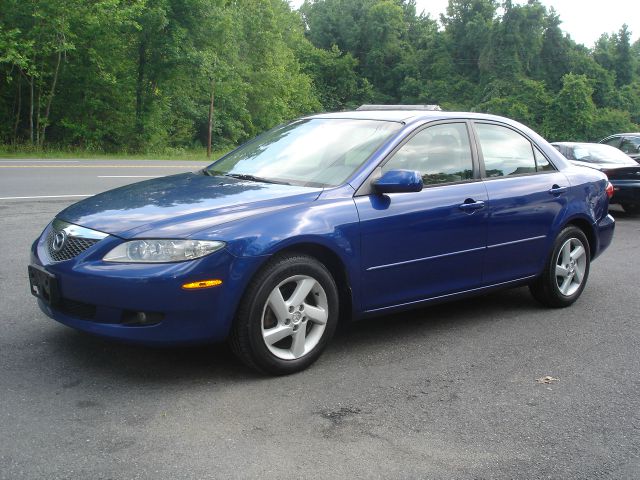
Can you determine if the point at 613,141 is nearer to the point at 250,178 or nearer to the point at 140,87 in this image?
the point at 250,178

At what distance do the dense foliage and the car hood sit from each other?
17134mm

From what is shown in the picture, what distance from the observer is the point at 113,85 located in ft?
109

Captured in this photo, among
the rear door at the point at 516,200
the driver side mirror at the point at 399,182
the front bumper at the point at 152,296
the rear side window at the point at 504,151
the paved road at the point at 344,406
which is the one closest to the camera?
the paved road at the point at 344,406

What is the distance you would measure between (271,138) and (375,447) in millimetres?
2873

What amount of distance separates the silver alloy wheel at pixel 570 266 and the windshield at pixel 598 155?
7325 mm

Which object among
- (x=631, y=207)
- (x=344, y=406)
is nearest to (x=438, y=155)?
(x=344, y=406)

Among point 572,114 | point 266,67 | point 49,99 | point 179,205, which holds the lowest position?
point 179,205

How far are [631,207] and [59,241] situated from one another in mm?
11630

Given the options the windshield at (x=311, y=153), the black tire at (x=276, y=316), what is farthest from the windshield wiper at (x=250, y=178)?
the black tire at (x=276, y=316)

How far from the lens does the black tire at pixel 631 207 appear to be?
12.2 metres

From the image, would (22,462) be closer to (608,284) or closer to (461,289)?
(461,289)

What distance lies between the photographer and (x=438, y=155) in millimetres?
4988

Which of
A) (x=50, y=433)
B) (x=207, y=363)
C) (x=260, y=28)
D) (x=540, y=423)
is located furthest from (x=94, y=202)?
(x=260, y=28)

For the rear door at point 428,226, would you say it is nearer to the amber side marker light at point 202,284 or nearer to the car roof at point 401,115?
the car roof at point 401,115
